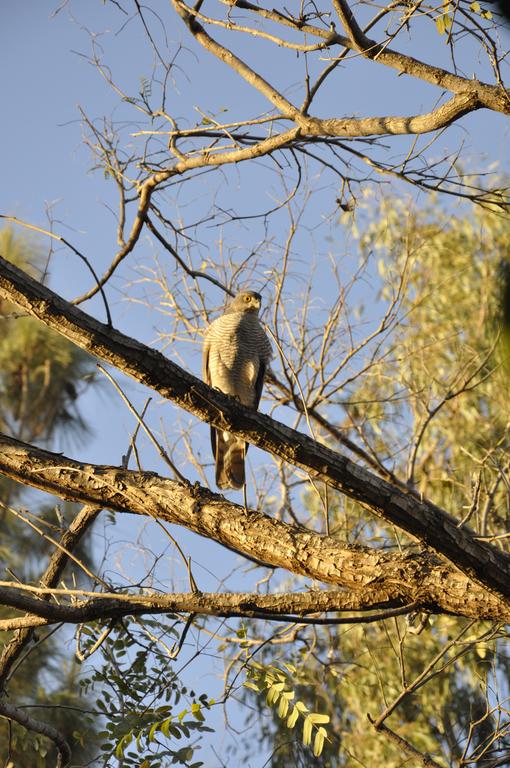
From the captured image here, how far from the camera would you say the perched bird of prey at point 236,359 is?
5004mm

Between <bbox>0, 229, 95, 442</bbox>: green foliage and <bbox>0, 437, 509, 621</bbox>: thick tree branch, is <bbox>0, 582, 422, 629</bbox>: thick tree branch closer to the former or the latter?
<bbox>0, 437, 509, 621</bbox>: thick tree branch

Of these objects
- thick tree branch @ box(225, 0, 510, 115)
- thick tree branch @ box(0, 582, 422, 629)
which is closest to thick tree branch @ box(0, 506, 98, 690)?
thick tree branch @ box(0, 582, 422, 629)

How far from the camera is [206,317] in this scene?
485cm

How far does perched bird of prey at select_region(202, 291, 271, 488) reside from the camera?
5.00 meters

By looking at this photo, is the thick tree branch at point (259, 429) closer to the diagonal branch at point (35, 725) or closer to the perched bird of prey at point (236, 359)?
the diagonal branch at point (35, 725)

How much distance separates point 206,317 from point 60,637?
449cm

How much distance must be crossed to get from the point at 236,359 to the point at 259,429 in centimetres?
294

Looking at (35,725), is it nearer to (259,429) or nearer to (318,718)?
(318,718)

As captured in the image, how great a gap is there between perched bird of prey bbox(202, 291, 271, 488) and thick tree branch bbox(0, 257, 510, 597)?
2.59 meters

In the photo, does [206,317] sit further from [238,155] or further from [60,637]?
[60,637]

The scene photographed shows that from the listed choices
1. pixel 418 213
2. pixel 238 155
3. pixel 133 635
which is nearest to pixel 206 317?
pixel 238 155

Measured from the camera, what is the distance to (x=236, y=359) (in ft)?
17.4

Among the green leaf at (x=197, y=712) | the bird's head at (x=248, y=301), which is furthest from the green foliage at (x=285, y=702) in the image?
the bird's head at (x=248, y=301)

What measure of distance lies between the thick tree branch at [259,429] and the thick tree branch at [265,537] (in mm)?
95
